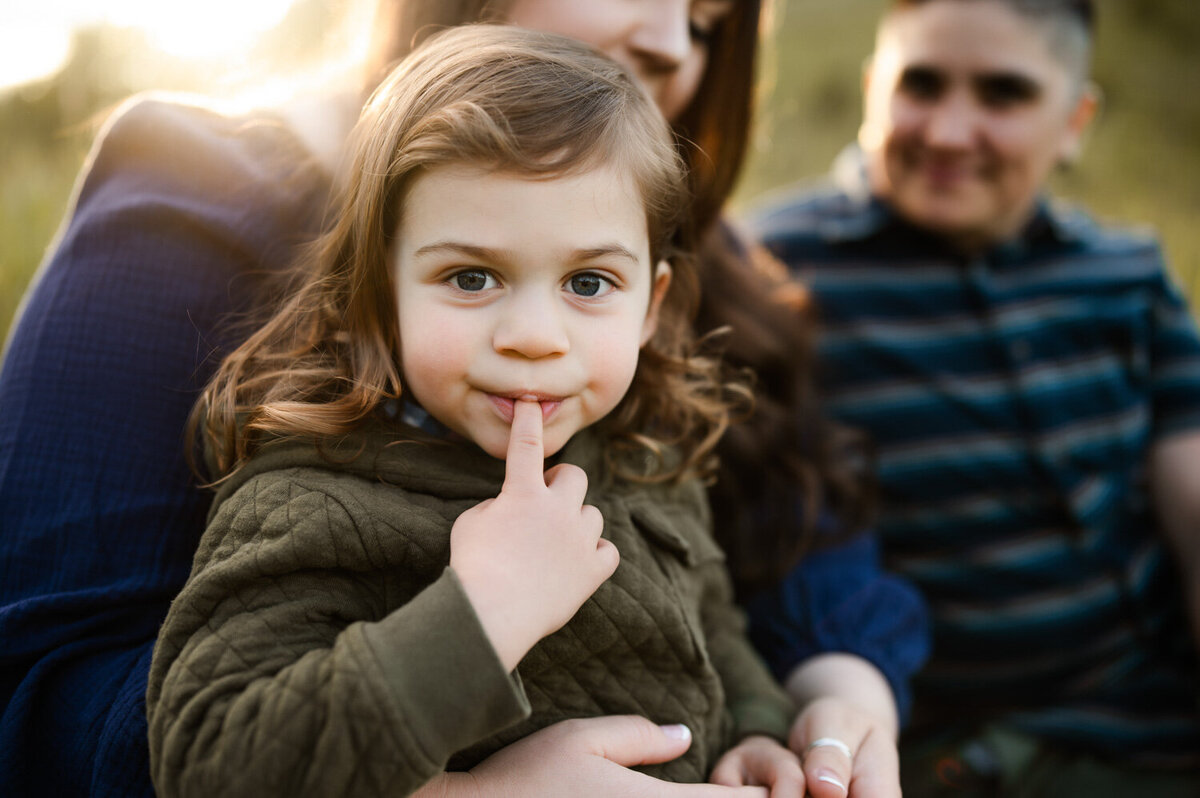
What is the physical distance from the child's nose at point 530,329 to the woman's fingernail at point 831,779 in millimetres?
681

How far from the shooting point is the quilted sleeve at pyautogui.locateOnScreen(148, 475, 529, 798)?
2.80 feet

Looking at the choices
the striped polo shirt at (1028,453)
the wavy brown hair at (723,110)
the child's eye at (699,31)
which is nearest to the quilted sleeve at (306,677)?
the wavy brown hair at (723,110)

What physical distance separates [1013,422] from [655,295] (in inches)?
A: 51.5

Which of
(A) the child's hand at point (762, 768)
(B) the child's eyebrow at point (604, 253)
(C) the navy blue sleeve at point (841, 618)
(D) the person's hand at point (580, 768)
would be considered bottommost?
(C) the navy blue sleeve at point (841, 618)

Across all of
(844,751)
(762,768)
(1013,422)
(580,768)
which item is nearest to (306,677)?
(580,768)

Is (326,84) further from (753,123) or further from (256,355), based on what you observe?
(753,123)

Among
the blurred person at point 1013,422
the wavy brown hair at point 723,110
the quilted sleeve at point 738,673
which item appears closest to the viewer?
the quilted sleeve at point 738,673

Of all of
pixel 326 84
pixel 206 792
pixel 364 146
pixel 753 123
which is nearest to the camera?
pixel 206 792

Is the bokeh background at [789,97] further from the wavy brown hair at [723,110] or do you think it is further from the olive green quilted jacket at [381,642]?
the olive green quilted jacket at [381,642]

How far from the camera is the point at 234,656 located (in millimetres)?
922

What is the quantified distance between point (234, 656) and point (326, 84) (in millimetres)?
1077

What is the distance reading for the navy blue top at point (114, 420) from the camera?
110 centimetres

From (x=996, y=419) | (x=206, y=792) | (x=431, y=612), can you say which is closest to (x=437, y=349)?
(x=431, y=612)

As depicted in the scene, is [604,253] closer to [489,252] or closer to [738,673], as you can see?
[489,252]
